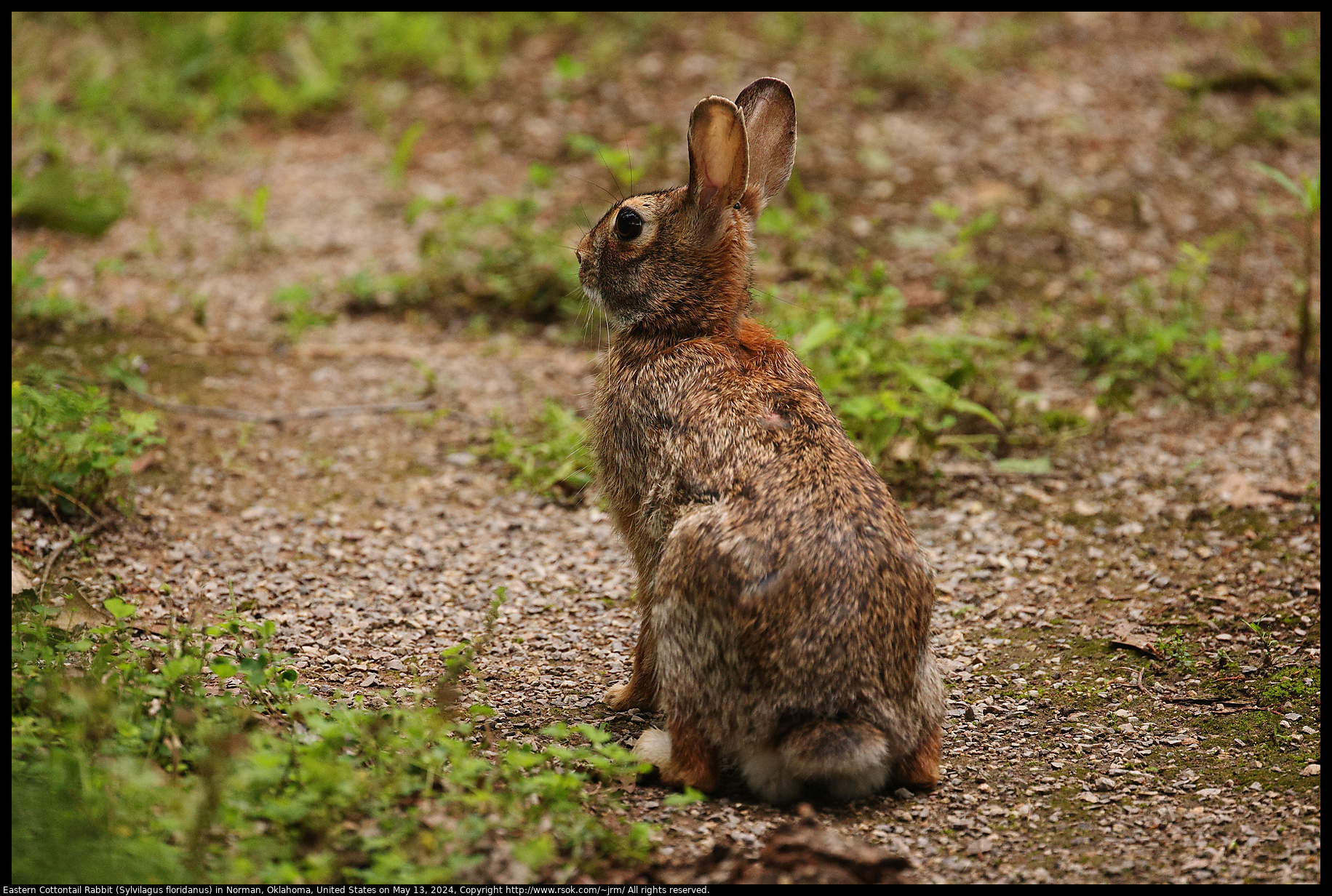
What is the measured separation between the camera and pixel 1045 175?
966 cm

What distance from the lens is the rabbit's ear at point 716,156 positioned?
4.42 meters

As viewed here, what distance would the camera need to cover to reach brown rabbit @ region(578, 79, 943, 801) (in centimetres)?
383

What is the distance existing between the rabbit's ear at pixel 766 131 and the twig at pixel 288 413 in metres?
2.85

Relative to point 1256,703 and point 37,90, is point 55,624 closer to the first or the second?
point 1256,703

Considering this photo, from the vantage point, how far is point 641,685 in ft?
15.1

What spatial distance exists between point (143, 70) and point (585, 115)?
4.37 meters

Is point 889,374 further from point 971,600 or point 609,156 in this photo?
point 609,156

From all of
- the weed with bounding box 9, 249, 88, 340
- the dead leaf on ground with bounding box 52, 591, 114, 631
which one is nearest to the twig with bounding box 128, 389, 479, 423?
the weed with bounding box 9, 249, 88, 340

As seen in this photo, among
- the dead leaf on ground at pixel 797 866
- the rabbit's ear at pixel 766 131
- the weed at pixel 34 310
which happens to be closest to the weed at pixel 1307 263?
the rabbit's ear at pixel 766 131

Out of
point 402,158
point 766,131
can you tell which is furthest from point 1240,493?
point 402,158

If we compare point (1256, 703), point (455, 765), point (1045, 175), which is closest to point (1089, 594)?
point (1256, 703)

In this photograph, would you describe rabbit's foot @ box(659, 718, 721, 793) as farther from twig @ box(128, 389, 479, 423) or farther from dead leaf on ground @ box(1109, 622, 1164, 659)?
twig @ box(128, 389, 479, 423)

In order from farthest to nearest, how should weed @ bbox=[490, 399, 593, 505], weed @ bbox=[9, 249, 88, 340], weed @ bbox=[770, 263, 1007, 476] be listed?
1. weed @ bbox=[9, 249, 88, 340]
2. weed @ bbox=[490, 399, 593, 505]
3. weed @ bbox=[770, 263, 1007, 476]

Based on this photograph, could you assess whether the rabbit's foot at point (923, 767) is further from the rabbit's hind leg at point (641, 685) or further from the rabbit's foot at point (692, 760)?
the rabbit's hind leg at point (641, 685)
